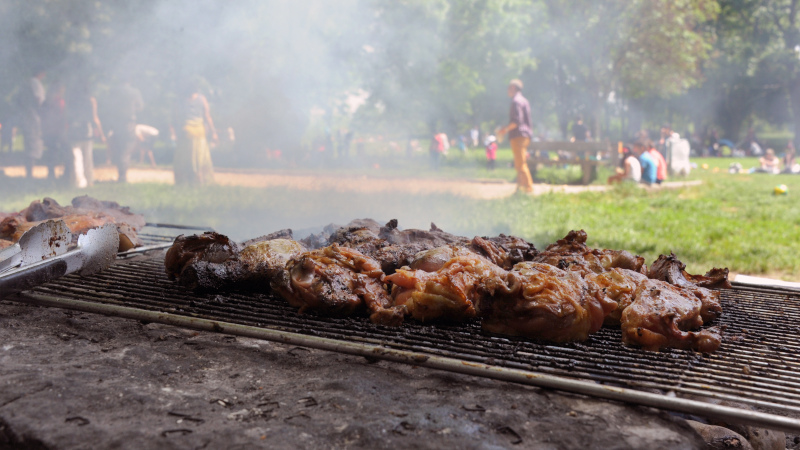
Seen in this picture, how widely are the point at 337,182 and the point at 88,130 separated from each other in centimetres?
694

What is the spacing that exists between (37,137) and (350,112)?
23.0ft

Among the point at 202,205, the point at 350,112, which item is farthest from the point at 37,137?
the point at 350,112

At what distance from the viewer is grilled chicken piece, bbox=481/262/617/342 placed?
2588mm

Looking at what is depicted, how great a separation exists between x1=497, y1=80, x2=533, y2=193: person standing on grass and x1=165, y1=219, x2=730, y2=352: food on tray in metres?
10.9

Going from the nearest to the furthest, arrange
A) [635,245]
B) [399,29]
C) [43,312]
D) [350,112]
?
[43,312], [635,245], [399,29], [350,112]

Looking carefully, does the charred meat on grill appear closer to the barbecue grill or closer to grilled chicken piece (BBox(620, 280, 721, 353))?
the barbecue grill

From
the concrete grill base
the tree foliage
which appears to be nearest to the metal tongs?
the concrete grill base

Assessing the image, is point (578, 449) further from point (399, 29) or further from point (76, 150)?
point (76, 150)

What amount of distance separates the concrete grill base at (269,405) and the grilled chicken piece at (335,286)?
364 millimetres

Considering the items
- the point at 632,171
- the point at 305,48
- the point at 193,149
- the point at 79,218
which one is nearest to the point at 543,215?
the point at 305,48

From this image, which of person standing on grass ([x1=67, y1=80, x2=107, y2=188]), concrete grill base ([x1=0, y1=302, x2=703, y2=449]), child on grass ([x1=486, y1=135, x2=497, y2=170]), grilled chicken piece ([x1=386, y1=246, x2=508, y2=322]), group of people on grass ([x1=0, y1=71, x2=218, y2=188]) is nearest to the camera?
concrete grill base ([x1=0, y1=302, x2=703, y2=449])

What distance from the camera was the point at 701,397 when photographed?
210 cm

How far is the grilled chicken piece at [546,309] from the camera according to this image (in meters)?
2.59

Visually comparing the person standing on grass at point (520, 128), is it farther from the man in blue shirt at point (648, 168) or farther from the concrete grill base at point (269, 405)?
the concrete grill base at point (269, 405)
